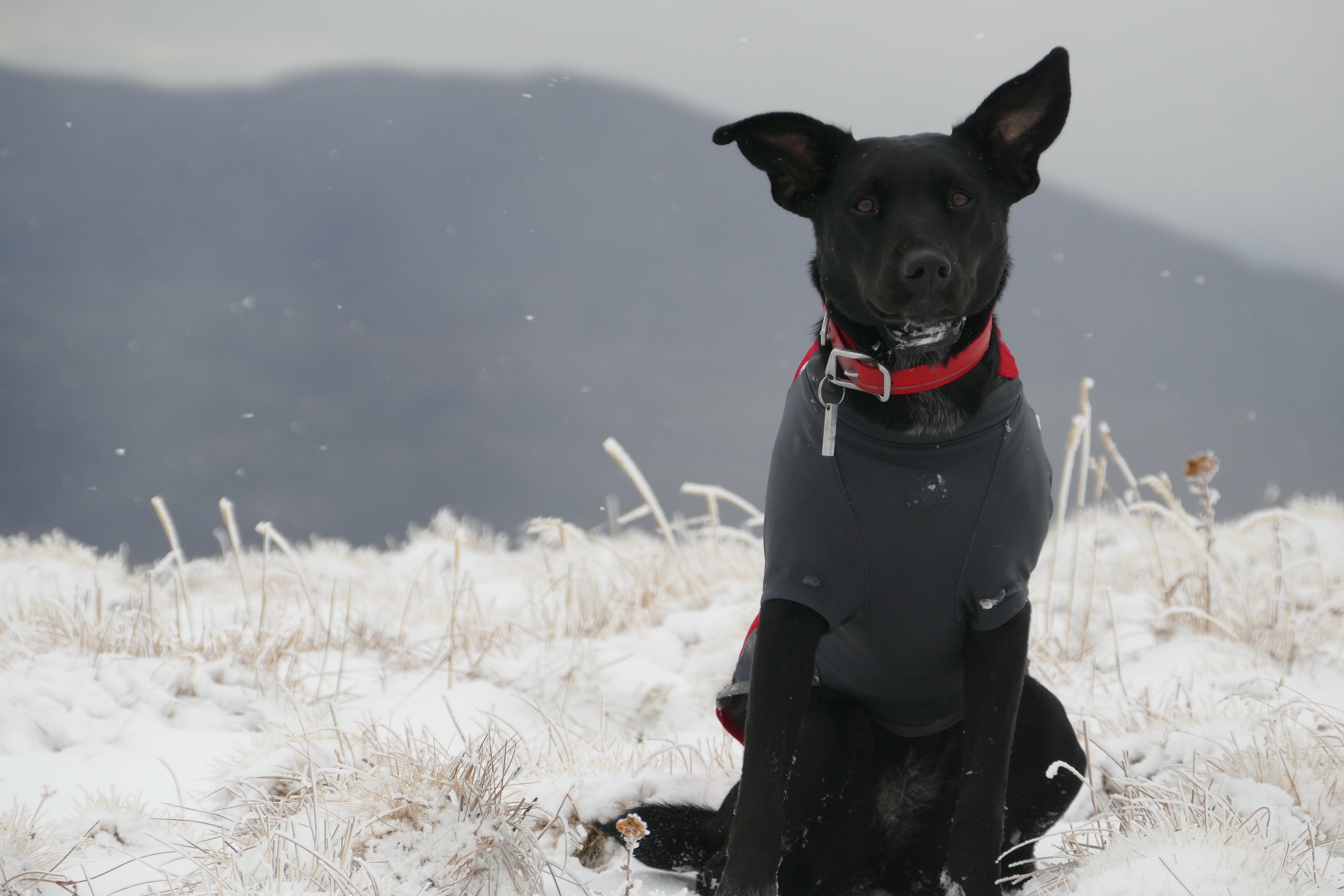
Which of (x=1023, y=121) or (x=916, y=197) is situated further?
(x=1023, y=121)

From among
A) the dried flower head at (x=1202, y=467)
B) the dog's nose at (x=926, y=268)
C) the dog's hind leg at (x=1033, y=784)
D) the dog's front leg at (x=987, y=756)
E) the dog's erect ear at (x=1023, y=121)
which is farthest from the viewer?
the dried flower head at (x=1202, y=467)

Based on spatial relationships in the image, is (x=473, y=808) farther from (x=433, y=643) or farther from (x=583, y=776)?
(x=433, y=643)

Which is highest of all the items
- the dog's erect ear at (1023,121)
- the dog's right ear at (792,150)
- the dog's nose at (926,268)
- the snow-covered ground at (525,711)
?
the dog's erect ear at (1023,121)

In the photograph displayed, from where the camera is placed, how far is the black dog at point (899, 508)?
2129 millimetres

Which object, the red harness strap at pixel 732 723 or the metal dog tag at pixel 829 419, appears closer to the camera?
the metal dog tag at pixel 829 419

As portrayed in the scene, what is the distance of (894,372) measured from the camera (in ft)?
7.23

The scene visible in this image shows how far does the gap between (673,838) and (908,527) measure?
101cm

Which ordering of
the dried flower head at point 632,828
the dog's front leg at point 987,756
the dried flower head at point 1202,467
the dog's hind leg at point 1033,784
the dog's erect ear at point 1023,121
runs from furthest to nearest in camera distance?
the dried flower head at point 1202,467, the dog's hind leg at point 1033,784, the dog's erect ear at point 1023,121, the dog's front leg at point 987,756, the dried flower head at point 632,828

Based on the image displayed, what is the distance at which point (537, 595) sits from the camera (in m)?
5.38

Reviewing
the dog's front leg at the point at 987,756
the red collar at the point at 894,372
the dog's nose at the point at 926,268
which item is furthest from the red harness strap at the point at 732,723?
the dog's nose at the point at 926,268

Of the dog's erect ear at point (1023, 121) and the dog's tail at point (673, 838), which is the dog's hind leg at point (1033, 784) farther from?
the dog's erect ear at point (1023, 121)

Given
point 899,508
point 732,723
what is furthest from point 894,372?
point 732,723

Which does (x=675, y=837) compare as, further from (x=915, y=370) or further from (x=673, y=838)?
(x=915, y=370)

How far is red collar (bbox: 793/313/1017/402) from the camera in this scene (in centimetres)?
219
